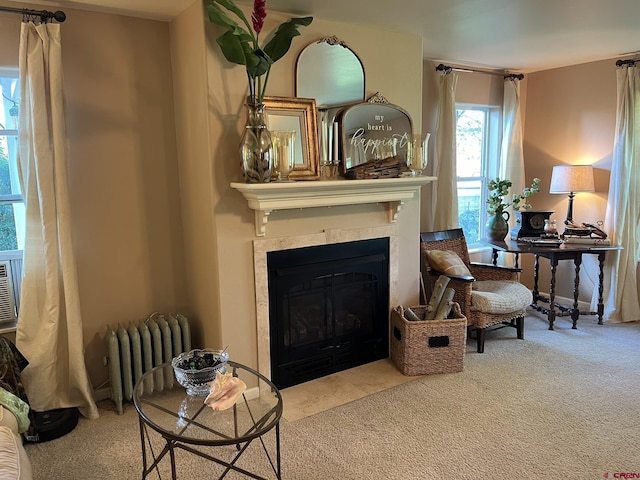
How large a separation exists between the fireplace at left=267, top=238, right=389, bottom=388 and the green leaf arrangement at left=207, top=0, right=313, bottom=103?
3.57 ft

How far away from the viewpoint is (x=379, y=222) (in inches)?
136

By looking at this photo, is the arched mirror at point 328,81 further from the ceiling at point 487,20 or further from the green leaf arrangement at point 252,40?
the green leaf arrangement at point 252,40

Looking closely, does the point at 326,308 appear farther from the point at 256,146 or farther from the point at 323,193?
the point at 256,146

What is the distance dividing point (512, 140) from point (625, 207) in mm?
1185

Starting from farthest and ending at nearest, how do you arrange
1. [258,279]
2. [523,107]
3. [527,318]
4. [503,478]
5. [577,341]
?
[523,107]
[527,318]
[577,341]
[258,279]
[503,478]

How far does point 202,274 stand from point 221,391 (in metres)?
1.16

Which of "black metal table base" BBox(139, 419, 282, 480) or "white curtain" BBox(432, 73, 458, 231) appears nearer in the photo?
"black metal table base" BBox(139, 419, 282, 480)

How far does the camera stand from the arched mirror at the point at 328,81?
2982 millimetres

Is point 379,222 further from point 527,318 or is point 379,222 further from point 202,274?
point 527,318

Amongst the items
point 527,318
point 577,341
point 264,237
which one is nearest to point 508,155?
point 527,318

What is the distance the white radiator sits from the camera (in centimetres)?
284

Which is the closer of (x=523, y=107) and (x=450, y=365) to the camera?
(x=450, y=365)

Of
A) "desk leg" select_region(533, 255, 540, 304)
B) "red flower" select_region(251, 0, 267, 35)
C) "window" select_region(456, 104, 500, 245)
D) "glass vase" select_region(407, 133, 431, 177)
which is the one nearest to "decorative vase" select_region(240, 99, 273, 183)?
"red flower" select_region(251, 0, 267, 35)

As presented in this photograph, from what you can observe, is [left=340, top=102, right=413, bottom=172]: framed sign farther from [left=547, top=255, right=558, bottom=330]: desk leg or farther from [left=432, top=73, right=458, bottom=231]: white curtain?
[left=547, top=255, right=558, bottom=330]: desk leg
